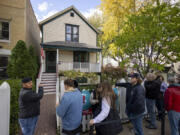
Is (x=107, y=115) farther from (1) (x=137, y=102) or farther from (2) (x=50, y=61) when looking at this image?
(2) (x=50, y=61)

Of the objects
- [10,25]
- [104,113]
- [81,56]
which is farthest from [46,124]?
[81,56]

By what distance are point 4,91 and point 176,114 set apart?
4256 millimetres

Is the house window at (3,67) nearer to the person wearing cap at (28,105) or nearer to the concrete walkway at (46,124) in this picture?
the concrete walkway at (46,124)

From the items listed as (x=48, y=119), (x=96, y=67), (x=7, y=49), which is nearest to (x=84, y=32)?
(x=96, y=67)

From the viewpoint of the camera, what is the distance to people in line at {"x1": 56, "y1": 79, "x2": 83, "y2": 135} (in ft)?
7.11

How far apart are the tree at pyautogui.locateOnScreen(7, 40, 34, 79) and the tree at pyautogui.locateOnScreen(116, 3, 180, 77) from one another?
22.3 ft

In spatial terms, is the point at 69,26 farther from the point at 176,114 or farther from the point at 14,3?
the point at 176,114

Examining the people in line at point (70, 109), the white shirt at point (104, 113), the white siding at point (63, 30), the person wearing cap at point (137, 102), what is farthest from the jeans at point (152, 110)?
the white siding at point (63, 30)

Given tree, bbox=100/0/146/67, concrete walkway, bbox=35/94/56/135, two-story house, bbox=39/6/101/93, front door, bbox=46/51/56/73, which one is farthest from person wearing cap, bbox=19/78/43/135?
front door, bbox=46/51/56/73

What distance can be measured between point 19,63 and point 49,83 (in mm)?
3262

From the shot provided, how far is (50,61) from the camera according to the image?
13344mm

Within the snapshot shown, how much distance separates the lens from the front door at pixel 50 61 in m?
13.0

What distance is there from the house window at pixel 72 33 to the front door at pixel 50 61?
2.68 meters

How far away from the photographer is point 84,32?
47.1 feet
